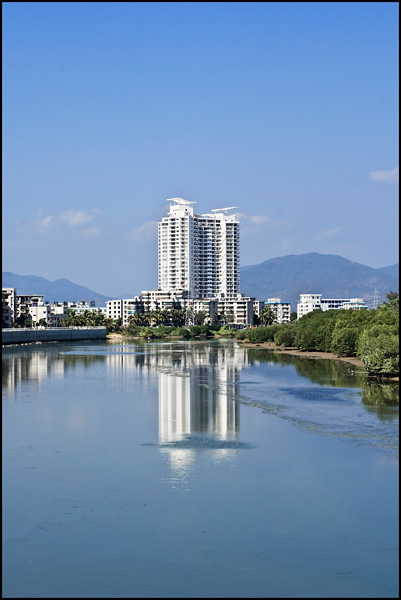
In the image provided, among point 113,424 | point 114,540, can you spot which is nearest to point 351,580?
point 114,540

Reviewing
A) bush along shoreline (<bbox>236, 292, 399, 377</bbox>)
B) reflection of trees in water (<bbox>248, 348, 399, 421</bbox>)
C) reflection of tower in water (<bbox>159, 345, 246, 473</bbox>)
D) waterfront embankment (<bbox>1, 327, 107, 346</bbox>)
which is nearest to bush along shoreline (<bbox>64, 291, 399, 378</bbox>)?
bush along shoreline (<bbox>236, 292, 399, 377</bbox>)

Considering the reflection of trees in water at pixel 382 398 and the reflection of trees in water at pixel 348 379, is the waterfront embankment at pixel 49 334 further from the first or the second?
the reflection of trees in water at pixel 382 398

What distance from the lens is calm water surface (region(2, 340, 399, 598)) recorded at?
16.8 metres

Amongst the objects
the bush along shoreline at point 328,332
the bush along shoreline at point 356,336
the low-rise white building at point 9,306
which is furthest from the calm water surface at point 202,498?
the low-rise white building at point 9,306

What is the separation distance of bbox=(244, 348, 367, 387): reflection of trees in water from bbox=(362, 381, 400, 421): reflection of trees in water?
1.78 meters

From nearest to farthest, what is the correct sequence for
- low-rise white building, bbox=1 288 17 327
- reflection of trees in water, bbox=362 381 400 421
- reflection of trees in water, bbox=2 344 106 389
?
1. reflection of trees in water, bbox=362 381 400 421
2. reflection of trees in water, bbox=2 344 106 389
3. low-rise white building, bbox=1 288 17 327

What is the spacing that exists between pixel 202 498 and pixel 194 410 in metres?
16.9

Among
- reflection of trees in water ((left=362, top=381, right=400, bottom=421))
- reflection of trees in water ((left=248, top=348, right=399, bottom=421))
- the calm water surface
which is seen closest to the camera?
the calm water surface

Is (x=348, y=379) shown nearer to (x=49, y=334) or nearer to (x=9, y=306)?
(x=49, y=334)

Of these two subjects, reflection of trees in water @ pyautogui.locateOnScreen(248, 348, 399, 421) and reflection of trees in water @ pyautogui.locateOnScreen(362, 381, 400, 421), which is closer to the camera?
reflection of trees in water @ pyautogui.locateOnScreen(362, 381, 400, 421)

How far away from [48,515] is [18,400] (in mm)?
24610

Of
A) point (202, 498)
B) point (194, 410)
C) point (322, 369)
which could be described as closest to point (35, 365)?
point (322, 369)

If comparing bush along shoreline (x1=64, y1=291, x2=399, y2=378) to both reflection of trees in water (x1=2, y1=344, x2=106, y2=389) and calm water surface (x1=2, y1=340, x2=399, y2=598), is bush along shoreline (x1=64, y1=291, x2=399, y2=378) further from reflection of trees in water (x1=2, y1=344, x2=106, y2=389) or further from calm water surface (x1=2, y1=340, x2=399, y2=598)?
reflection of trees in water (x1=2, y1=344, x2=106, y2=389)

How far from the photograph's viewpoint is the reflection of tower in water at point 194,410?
95.1 ft
